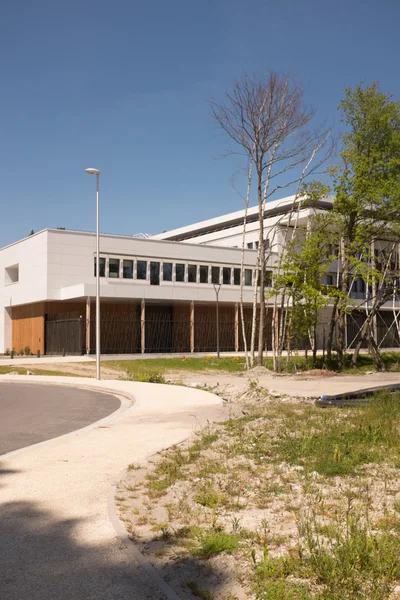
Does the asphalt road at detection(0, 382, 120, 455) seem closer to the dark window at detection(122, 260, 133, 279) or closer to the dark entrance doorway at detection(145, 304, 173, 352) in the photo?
the dark entrance doorway at detection(145, 304, 173, 352)

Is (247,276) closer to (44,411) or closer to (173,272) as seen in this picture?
(173,272)

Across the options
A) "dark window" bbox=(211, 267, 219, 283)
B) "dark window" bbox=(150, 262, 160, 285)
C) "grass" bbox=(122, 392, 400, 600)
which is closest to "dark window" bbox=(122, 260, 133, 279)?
"dark window" bbox=(150, 262, 160, 285)

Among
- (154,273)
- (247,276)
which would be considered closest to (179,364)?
(154,273)

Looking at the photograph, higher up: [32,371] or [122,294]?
[122,294]

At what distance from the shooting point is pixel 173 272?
4772cm

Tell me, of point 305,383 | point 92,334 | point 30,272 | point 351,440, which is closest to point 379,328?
point 92,334

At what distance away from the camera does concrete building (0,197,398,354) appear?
143 feet

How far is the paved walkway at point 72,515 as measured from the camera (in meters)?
4.62

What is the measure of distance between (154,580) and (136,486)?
304cm

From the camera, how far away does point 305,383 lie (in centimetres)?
2325

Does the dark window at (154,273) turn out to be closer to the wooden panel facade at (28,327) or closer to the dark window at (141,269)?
the dark window at (141,269)

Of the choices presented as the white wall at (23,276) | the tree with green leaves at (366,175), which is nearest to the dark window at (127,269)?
the white wall at (23,276)

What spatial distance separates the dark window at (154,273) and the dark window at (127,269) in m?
1.78

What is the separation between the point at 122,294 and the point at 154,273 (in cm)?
504
